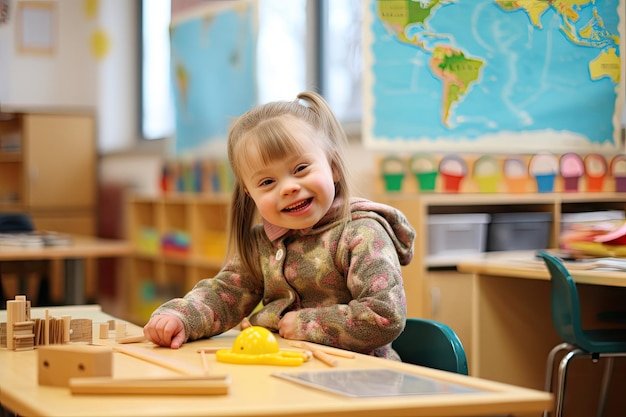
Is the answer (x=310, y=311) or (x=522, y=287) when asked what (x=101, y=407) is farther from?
(x=522, y=287)

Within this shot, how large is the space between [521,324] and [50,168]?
5793 millimetres

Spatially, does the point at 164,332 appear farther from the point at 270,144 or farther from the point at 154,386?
the point at 154,386

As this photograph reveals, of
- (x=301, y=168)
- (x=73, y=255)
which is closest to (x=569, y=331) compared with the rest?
(x=301, y=168)

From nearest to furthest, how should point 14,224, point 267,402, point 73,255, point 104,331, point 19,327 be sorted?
point 267,402 < point 19,327 < point 104,331 < point 73,255 < point 14,224

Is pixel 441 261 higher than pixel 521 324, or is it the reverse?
pixel 441 261

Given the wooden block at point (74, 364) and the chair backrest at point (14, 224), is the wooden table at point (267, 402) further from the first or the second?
the chair backrest at point (14, 224)

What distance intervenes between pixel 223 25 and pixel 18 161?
3.20m

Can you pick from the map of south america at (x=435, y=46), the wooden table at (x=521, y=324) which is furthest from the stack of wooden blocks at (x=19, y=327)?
the wooden table at (x=521, y=324)

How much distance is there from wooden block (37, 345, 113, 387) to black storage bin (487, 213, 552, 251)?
120 inches

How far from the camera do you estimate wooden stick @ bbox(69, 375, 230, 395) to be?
3.59 ft

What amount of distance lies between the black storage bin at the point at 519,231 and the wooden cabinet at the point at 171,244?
2.07 metres

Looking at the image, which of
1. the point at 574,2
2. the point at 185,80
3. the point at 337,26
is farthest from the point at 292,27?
the point at 574,2

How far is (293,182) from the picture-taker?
5.42 ft

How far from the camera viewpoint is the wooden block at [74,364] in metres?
1.18
